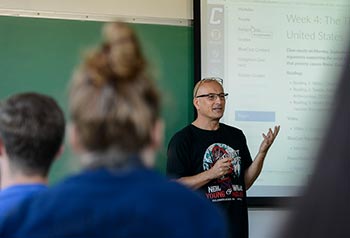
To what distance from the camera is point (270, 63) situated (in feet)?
10.7

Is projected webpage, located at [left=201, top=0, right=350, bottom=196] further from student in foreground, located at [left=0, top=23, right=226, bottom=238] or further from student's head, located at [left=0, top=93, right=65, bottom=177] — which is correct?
student in foreground, located at [left=0, top=23, right=226, bottom=238]

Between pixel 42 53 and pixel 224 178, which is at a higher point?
pixel 42 53

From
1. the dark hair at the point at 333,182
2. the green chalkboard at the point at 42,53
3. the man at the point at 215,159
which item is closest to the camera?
the dark hair at the point at 333,182

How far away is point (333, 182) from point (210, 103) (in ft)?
7.84

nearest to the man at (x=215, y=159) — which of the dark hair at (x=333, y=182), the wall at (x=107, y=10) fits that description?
the wall at (x=107, y=10)

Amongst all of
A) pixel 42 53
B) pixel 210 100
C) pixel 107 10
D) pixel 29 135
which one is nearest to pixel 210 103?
pixel 210 100

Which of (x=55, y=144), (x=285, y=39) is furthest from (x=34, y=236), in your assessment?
(x=285, y=39)

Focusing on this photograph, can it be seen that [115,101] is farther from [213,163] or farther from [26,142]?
[213,163]

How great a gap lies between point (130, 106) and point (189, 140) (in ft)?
6.17

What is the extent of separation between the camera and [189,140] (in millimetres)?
2678

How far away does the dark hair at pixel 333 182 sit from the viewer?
375 mm

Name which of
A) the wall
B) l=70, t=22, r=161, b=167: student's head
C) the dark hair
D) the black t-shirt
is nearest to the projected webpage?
the wall

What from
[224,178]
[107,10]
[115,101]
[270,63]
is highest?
[107,10]

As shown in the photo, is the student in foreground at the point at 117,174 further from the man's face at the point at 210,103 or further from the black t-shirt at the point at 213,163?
the man's face at the point at 210,103
